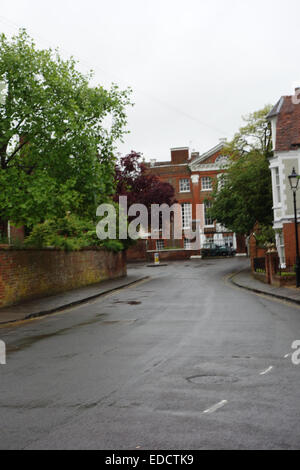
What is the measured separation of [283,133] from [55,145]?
17420 mm

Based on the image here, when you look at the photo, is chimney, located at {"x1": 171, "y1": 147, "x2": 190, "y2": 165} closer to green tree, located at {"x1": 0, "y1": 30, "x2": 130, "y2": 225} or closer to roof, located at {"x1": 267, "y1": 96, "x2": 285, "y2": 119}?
roof, located at {"x1": 267, "y1": 96, "x2": 285, "y2": 119}

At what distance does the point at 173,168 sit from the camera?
72188 mm

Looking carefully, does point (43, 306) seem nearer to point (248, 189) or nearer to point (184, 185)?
point (248, 189)

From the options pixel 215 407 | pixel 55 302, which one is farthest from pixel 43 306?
pixel 215 407

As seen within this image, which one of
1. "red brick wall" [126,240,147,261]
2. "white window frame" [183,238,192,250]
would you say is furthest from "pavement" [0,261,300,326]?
"white window frame" [183,238,192,250]

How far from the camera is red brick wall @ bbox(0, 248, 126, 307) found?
19.4 metres

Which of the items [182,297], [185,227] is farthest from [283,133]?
[185,227]

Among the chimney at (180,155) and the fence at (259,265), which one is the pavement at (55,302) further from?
the chimney at (180,155)

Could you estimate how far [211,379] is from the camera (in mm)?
7273

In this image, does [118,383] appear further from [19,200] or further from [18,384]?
[19,200]

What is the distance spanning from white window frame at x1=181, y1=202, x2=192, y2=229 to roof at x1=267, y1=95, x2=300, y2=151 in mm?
34494

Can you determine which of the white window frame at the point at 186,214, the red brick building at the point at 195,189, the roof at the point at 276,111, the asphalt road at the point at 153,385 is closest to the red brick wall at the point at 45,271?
the asphalt road at the point at 153,385

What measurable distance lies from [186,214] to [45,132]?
5095 cm

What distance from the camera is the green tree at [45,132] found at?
19.2 metres
